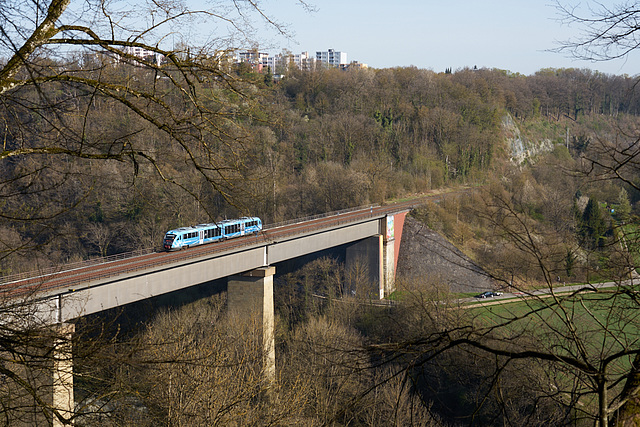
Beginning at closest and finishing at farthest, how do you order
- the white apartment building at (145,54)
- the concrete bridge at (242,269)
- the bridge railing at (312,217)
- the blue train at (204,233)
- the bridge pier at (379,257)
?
the white apartment building at (145,54)
the concrete bridge at (242,269)
the blue train at (204,233)
the bridge railing at (312,217)
the bridge pier at (379,257)

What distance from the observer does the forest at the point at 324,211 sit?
4301mm

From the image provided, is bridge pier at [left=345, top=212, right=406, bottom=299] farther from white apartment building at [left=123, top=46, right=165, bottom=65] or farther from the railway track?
white apartment building at [left=123, top=46, right=165, bottom=65]

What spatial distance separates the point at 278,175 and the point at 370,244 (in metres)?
16.5

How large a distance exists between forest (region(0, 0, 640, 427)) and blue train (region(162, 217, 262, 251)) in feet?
12.4

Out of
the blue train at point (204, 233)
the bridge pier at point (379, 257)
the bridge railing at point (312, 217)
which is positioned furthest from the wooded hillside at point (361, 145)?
the bridge pier at point (379, 257)

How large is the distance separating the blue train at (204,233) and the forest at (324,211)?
3768mm

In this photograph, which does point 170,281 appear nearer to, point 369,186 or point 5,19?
point 5,19

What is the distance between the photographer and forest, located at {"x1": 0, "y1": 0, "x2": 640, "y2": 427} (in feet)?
14.1

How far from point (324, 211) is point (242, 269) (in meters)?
26.4

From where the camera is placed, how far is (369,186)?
206ft

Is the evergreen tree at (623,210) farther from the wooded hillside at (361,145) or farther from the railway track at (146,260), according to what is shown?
the wooded hillside at (361,145)

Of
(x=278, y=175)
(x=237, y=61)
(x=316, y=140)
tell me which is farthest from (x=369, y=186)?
Answer: (x=237, y=61)

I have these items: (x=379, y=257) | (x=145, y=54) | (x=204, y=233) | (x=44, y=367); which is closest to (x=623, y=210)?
(x=145, y=54)

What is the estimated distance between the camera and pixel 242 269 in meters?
35.7
